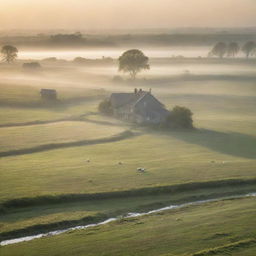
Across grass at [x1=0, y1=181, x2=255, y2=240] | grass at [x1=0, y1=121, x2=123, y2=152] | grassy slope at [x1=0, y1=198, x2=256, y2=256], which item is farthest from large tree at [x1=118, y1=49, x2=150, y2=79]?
grassy slope at [x1=0, y1=198, x2=256, y2=256]

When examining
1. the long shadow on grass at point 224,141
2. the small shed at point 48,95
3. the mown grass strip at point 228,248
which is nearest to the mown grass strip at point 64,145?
the long shadow on grass at point 224,141

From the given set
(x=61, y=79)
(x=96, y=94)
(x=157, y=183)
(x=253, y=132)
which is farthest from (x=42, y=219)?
(x=61, y=79)

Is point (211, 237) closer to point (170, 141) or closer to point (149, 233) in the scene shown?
point (149, 233)

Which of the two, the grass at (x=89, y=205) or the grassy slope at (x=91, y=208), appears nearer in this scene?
the grass at (x=89, y=205)

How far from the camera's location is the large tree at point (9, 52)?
189100 millimetres

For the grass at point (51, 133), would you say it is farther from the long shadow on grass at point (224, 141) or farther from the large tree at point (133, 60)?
the large tree at point (133, 60)

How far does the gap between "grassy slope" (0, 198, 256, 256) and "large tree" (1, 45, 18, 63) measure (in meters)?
156

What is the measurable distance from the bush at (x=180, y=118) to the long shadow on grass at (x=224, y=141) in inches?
86.1

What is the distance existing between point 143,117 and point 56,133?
1942 centimetres

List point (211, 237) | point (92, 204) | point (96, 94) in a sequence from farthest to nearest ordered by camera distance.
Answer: point (96, 94), point (92, 204), point (211, 237)

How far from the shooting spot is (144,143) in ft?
240

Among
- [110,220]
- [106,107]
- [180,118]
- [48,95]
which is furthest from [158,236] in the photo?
[48,95]

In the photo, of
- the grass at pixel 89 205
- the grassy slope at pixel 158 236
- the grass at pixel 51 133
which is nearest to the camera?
the grassy slope at pixel 158 236

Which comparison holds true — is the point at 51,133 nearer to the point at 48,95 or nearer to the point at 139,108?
the point at 139,108
